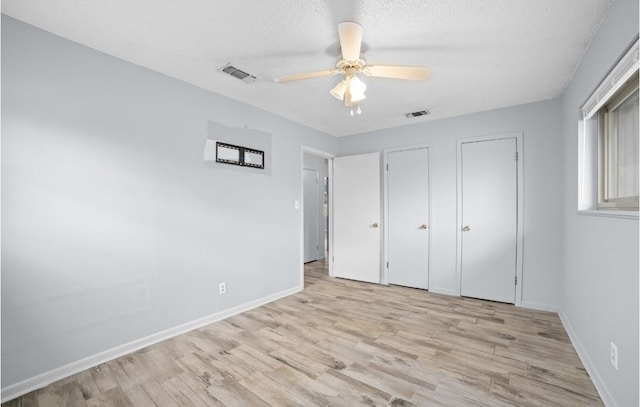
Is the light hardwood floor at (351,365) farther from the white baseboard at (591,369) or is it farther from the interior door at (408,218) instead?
the interior door at (408,218)

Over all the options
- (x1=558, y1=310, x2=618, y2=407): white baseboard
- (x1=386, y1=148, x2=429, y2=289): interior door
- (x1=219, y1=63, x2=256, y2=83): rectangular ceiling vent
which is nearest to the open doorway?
(x1=386, y1=148, x2=429, y2=289): interior door

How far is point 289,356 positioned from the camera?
2221 millimetres

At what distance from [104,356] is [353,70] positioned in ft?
9.71

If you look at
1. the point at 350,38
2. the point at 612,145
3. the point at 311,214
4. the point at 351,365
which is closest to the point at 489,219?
the point at 612,145

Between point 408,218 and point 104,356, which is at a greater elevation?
point 408,218

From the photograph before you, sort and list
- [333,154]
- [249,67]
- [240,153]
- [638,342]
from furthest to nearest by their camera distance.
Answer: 1. [333,154]
2. [240,153]
3. [249,67]
4. [638,342]

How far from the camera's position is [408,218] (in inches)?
162

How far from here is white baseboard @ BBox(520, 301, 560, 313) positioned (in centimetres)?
310

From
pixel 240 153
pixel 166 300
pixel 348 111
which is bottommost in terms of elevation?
pixel 166 300

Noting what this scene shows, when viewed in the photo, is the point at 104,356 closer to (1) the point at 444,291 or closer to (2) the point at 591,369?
(2) the point at 591,369

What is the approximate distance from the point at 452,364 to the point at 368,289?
200 centimetres

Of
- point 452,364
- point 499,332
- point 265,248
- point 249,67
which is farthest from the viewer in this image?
point 265,248

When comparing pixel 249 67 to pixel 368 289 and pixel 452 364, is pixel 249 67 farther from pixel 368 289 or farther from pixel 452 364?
pixel 368 289

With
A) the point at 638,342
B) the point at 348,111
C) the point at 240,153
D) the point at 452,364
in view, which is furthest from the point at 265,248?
the point at 638,342
